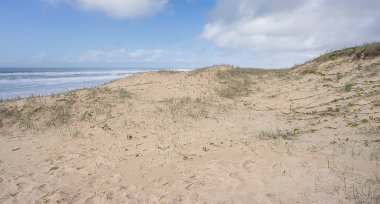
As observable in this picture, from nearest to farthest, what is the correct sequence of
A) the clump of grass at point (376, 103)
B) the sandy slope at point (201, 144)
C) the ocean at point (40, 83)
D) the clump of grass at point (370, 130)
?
1. the sandy slope at point (201, 144)
2. the clump of grass at point (370, 130)
3. the clump of grass at point (376, 103)
4. the ocean at point (40, 83)

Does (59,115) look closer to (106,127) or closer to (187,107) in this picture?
(106,127)

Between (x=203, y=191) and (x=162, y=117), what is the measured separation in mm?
5226

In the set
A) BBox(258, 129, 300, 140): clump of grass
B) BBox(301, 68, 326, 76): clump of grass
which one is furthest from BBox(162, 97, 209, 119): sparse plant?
BBox(301, 68, 326, 76): clump of grass

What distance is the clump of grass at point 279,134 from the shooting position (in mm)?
7260

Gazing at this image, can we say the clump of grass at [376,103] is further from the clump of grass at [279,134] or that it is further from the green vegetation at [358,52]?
the green vegetation at [358,52]

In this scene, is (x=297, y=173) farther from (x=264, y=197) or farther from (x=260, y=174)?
(x=264, y=197)

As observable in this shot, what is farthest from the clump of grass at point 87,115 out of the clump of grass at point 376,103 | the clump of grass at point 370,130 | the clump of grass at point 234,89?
the clump of grass at point 376,103

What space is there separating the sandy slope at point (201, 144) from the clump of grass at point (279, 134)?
0.10 feet

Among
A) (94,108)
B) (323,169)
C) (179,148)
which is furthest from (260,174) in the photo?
(94,108)

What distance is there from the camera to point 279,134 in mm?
7445

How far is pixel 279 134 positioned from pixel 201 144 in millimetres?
1885

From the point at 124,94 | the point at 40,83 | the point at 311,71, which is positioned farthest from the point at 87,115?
the point at 40,83

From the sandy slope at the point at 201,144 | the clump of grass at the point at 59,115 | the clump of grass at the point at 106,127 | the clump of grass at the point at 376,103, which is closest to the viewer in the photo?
the sandy slope at the point at 201,144

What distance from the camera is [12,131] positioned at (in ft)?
30.0
